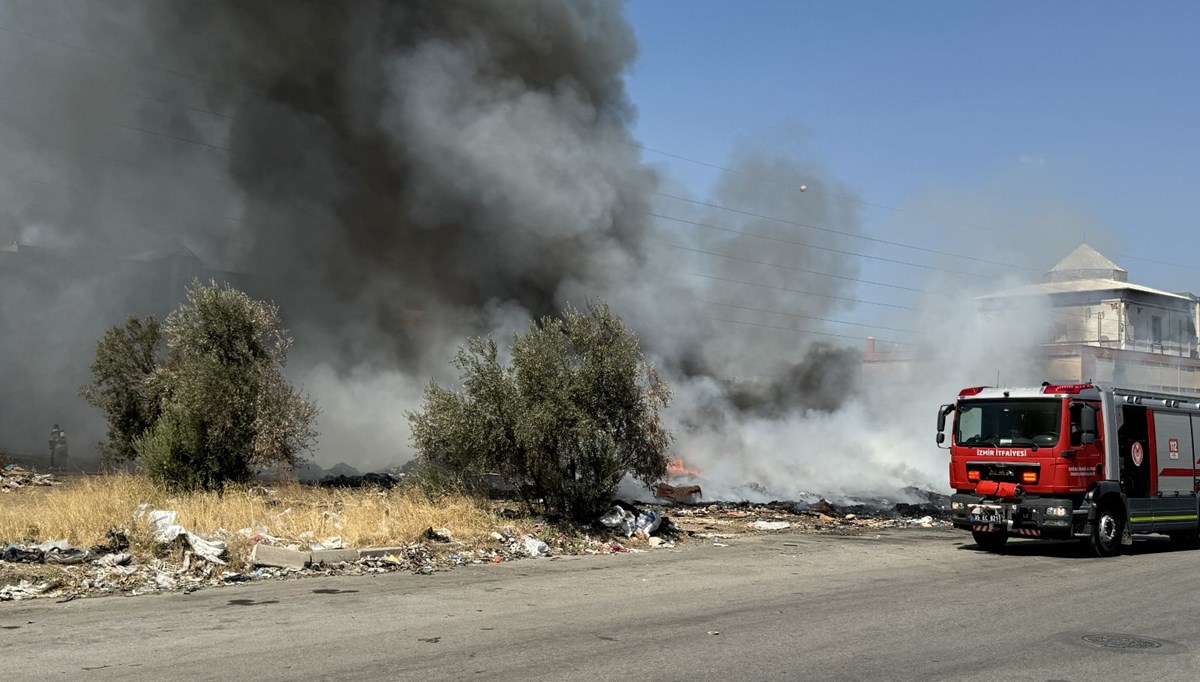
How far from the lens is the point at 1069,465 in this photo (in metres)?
12.4

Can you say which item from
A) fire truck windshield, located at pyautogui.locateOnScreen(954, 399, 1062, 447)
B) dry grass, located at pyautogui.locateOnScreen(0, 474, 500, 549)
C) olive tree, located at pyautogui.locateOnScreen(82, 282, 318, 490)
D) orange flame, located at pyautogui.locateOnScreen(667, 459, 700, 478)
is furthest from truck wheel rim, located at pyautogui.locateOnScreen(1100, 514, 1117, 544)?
olive tree, located at pyautogui.locateOnScreen(82, 282, 318, 490)

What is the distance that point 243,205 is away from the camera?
91.8 ft

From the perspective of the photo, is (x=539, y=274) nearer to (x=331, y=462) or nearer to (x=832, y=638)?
(x=331, y=462)

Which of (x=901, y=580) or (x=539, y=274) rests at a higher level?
(x=539, y=274)

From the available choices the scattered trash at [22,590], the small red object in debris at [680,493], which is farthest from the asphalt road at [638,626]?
the small red object in debris at [680,493]

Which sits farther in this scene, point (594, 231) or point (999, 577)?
point (594, 231)

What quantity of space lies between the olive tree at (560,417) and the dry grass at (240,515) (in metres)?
0.91

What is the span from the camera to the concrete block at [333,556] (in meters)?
10.6

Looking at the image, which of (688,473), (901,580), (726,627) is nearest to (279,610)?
(726,627)

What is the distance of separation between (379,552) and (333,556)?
0.57m

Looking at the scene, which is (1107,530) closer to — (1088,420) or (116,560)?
(1088,420)

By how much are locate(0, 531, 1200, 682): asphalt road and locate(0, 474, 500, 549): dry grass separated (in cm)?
172

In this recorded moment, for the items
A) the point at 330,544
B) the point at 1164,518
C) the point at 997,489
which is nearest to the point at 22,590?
the point at 330,544

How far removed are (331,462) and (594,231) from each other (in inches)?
388
